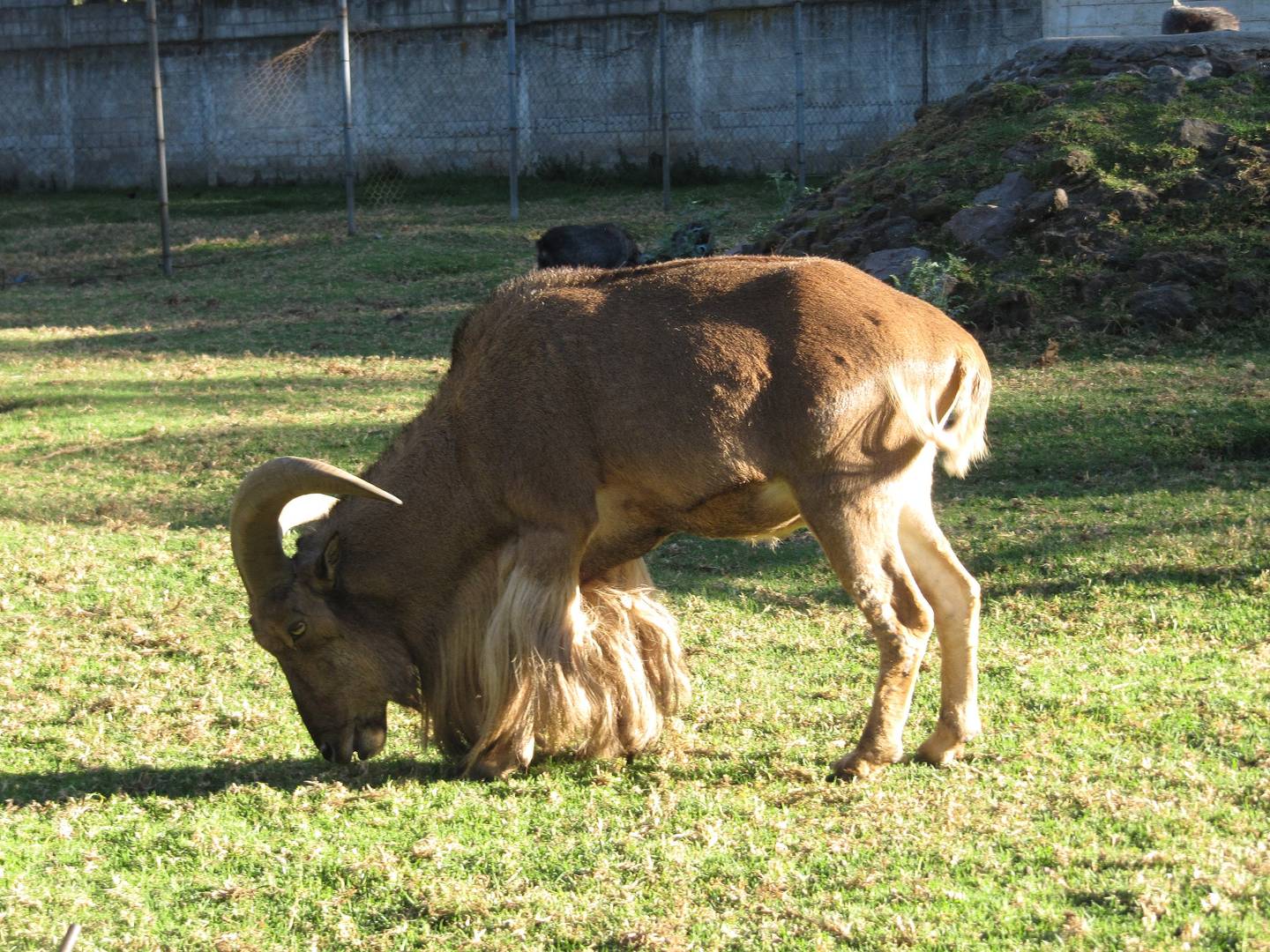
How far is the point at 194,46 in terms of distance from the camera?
2395cm

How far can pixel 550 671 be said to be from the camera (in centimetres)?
530

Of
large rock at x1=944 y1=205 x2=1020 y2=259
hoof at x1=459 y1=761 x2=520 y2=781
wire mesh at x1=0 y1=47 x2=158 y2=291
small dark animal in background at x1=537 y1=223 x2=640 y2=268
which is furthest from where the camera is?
wire mesh at x1=0 y1=47 x2=158 y2=291

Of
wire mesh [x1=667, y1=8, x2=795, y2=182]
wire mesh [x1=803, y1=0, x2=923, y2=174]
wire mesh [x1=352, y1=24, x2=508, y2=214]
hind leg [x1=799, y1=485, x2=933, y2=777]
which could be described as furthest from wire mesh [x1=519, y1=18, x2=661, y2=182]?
hind leg [x1=799, y1=485, x2=933, y2=777]

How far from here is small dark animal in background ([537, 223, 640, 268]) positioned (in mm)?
15922

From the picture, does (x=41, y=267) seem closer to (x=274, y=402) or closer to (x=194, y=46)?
(x=194, y=46)

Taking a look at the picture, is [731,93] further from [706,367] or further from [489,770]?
[489,770]

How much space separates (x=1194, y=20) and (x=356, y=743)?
1432 centimetres

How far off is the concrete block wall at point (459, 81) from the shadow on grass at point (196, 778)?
16229mm

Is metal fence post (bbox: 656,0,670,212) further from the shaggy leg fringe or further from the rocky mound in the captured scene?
the shaggy leg fringe

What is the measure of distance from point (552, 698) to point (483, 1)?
63.6 feet

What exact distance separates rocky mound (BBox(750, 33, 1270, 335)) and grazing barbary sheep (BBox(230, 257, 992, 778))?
766 centimetres

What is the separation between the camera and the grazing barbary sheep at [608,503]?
16.8 feet

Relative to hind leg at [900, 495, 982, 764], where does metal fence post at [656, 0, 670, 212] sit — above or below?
above

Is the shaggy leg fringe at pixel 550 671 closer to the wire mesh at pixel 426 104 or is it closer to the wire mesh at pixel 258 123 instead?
the wire mesh at pixel 258 123
